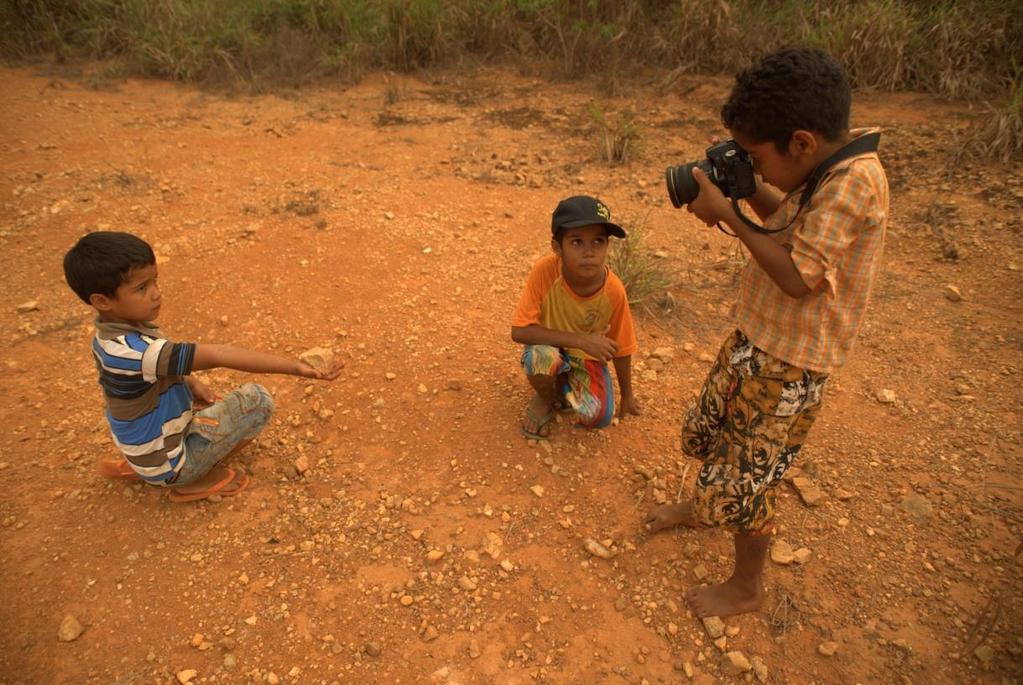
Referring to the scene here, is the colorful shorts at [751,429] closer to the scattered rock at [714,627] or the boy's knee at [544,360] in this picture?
the scattered rock at [714,627]

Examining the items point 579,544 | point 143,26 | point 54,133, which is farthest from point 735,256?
point 143,26

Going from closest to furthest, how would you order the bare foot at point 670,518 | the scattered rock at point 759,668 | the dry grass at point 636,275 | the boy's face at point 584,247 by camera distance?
1. the scattered rock at point 759,668
2. the boy's face at point 584,247
3. the bare foot at point 670,518
4. the dry grass at point 636,275

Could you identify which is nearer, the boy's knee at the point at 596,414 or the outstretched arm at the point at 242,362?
the outstretched arm at the point at 242,362

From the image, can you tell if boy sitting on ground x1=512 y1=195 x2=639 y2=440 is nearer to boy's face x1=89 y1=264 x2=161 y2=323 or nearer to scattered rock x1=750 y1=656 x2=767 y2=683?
scattered rock x1=750 y1=656 x2=767 y2=683

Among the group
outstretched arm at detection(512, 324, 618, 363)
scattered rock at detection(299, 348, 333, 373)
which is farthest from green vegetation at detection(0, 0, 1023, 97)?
outstretched arm at detection(512, 324, 618, 363)

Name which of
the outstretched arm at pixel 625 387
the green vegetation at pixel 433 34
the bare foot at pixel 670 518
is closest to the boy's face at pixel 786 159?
the outstretched arm at pixel 625 387

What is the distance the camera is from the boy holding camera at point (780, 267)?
133 centimetres

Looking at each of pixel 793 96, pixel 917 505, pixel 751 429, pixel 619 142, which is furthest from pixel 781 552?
pixel 619 142

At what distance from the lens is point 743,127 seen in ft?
4.62

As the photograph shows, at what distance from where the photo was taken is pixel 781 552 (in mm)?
2078

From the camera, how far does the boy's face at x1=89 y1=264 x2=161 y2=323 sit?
1.83 meters

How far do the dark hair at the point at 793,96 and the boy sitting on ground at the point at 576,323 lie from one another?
61 cm

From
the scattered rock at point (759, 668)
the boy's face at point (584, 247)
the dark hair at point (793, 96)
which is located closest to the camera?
the dark hair at point (793, 96)

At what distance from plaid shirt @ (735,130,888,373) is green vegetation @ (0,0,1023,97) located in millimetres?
4570
